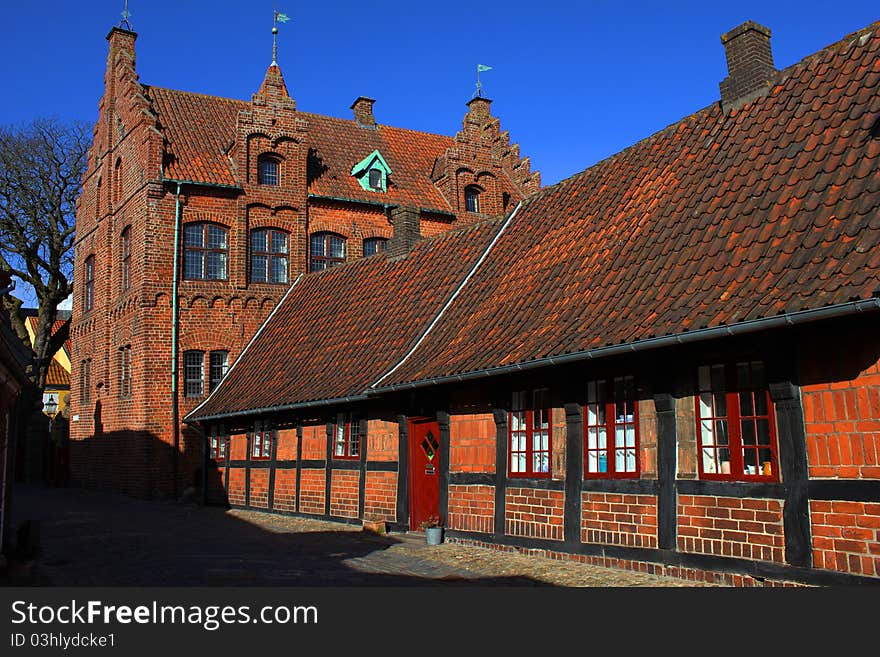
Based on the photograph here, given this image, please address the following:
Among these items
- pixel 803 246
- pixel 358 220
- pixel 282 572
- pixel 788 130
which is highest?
→ pixel 358 220

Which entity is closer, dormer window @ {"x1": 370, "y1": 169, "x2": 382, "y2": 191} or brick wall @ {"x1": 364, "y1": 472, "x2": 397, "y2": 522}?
brick wall @ {"x1": 364, "y1": 472, "x2": 397, "y2": 522}

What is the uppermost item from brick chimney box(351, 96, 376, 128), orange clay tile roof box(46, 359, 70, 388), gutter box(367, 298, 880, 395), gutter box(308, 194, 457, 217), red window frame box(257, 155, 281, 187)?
brick chimney box(351, 96, 376, 128)

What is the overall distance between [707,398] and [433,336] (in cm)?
604

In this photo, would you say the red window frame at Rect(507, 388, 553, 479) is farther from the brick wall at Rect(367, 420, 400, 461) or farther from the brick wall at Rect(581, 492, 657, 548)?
the brick wall at Rect(367, 420, 400, 461)

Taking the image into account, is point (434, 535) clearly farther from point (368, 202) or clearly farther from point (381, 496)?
point (368, 202)

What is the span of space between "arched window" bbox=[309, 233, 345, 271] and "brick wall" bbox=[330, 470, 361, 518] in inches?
413

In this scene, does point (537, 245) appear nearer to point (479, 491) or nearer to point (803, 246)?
point (479, 491)

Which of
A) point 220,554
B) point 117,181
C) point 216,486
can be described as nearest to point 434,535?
point 220,554

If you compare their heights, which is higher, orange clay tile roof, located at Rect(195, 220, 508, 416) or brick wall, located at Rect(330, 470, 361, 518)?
orange clay tile roof, located at Rect(195, 220, 508, 416)

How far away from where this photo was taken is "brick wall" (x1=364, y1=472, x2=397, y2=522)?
1518 centimetres

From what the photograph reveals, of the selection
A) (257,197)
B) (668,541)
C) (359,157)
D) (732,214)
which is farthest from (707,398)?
(359,157)

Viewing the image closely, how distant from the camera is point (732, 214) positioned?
33.7 feet

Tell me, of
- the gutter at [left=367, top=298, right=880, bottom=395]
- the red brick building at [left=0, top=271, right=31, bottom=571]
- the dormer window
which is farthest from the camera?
the dormer window

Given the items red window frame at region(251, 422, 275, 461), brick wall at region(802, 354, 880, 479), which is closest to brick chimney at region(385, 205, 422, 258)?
red window frame at region(251, 422, 275, 461)
